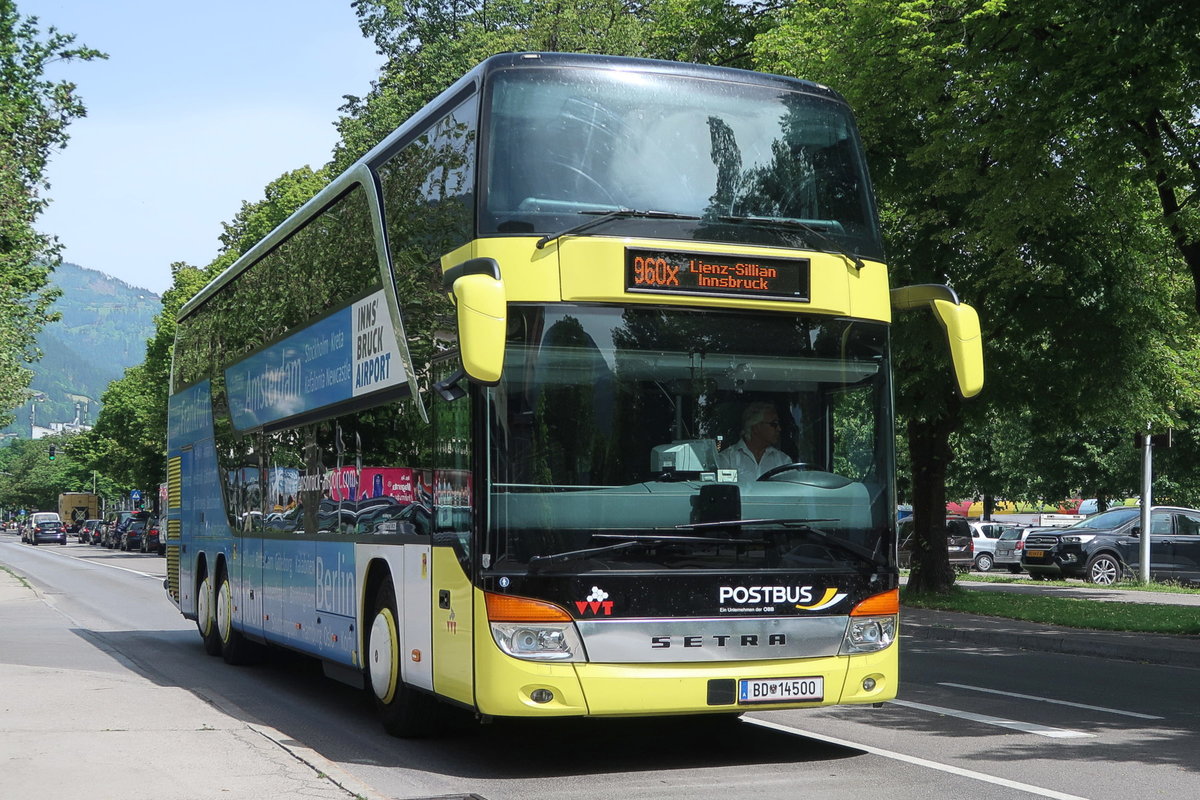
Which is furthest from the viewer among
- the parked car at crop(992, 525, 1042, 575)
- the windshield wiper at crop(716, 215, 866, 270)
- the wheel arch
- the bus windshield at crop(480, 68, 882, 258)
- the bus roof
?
the parked car at crop(992, 525, 1042, 575)

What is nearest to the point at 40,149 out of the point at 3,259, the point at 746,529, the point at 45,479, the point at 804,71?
the point at 3,259

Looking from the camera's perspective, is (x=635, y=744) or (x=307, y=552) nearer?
(x=635, y=744)

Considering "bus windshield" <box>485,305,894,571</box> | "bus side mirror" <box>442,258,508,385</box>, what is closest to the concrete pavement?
"bus windshield" <box>485,305,894,571</box>

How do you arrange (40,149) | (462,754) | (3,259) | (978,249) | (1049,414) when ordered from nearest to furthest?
(462,754) < (978,249) < (1049,414) < (3,259) < (40,149)

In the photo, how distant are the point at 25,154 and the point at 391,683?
25.2m

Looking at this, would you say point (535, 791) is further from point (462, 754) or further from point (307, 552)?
point (307, 552)

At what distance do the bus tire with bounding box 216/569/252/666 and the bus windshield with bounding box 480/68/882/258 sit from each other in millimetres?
8594

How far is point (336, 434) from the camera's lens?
11.2 m

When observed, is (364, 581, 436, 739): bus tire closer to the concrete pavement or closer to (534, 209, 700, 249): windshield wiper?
the concrete pavement

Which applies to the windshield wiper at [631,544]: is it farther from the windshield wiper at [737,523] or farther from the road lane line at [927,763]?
the road lane line at [927,763]

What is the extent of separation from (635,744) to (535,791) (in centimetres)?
184

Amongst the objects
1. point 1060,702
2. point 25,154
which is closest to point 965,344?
point 1060,702

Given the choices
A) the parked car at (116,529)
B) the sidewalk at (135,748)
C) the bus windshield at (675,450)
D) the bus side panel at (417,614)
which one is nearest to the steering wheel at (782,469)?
the bus windshield at (675,450)

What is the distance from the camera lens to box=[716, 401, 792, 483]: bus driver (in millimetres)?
8172
